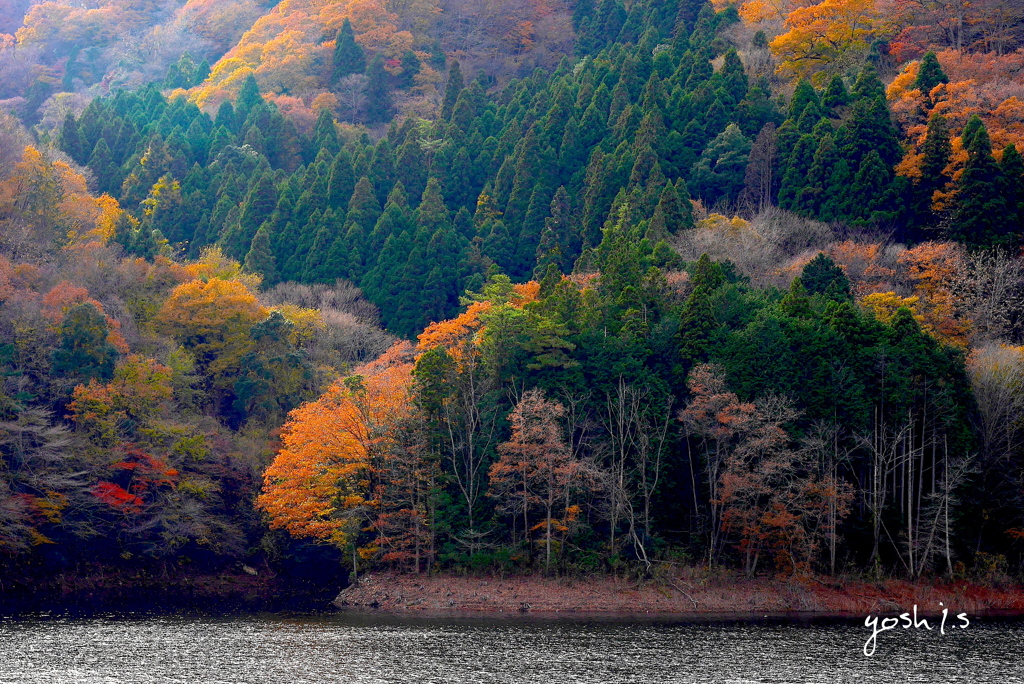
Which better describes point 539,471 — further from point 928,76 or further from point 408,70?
point 408,70

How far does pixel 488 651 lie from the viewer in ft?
102

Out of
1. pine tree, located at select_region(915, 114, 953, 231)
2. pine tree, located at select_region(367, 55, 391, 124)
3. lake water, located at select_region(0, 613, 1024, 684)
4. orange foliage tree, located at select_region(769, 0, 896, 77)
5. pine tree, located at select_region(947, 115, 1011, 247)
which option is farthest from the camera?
pine tree, located at select_region(367, 55, 391, 124)

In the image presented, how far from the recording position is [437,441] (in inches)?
1746

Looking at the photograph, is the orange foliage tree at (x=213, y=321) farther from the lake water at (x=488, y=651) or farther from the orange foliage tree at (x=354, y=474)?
the lake water at (x=488, y=651)

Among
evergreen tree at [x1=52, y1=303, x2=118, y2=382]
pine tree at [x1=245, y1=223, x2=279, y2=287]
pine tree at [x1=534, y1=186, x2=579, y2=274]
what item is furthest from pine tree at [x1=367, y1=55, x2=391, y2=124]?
evergreen tree at [x1=52, y1=303, x2=118, y2=382]

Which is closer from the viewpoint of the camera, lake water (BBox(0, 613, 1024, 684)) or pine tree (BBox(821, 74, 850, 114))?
lake water (BBox(0, 613, 1024, 684))

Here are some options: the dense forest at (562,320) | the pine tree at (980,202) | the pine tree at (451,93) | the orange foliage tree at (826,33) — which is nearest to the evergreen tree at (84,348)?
the dense forest at (562,320)

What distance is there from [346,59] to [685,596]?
58.0 meters

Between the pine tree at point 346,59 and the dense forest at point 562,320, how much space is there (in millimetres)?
9639

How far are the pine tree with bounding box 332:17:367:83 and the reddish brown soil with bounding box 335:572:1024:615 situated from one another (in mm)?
53155

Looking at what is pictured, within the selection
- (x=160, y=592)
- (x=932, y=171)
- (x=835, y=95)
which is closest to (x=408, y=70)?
(x=835, y=95)

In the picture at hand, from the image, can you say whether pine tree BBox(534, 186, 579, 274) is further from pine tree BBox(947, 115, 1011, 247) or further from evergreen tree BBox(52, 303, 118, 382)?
evergreen tree BBox(52, 303, 118, 382)

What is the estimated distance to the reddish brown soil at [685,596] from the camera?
39.3 metres

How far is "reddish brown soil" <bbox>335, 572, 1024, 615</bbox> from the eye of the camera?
39.3 m
